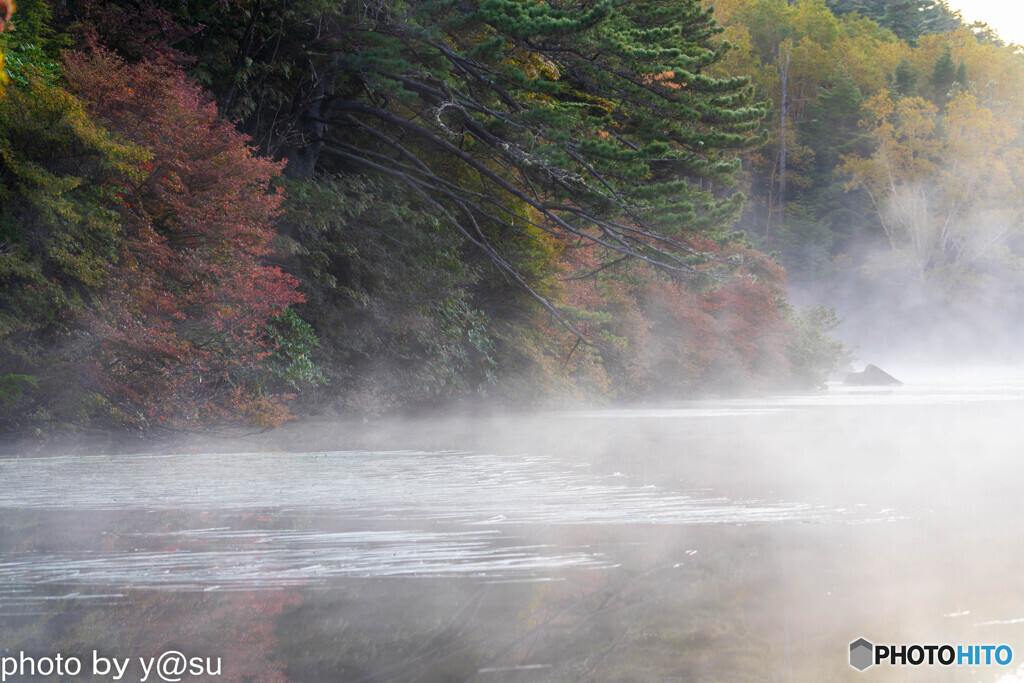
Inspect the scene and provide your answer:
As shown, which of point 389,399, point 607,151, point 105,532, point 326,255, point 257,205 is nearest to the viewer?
point 105,532

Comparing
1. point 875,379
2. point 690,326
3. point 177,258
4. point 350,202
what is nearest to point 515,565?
point 177,258

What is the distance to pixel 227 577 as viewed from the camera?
4902 millimetres

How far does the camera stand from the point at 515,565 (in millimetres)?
5195

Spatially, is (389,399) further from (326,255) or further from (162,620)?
(162,620)

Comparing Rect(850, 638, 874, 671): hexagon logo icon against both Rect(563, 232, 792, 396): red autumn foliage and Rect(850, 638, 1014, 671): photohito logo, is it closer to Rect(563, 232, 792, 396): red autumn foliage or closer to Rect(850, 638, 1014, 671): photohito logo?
Rect(850, 638, 1014, 671): photohito logo

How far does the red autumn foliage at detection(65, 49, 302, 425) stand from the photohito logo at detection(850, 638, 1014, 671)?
9428 millimetres

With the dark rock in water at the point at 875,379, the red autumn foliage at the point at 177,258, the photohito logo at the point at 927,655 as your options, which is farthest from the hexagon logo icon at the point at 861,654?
the dark rock in water at the point at 875,379

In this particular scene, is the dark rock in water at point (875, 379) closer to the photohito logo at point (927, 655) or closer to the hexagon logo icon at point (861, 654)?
the photohito logo at point (927, 655)

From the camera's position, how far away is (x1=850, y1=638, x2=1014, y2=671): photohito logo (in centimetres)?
362

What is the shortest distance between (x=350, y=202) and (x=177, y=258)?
4.81 m

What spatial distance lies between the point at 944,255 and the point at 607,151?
45.7m

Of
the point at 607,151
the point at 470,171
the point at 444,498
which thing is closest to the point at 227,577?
the point at 444,498

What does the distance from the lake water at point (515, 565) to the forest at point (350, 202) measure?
2231 mm

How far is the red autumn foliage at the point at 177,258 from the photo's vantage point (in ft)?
37.6
